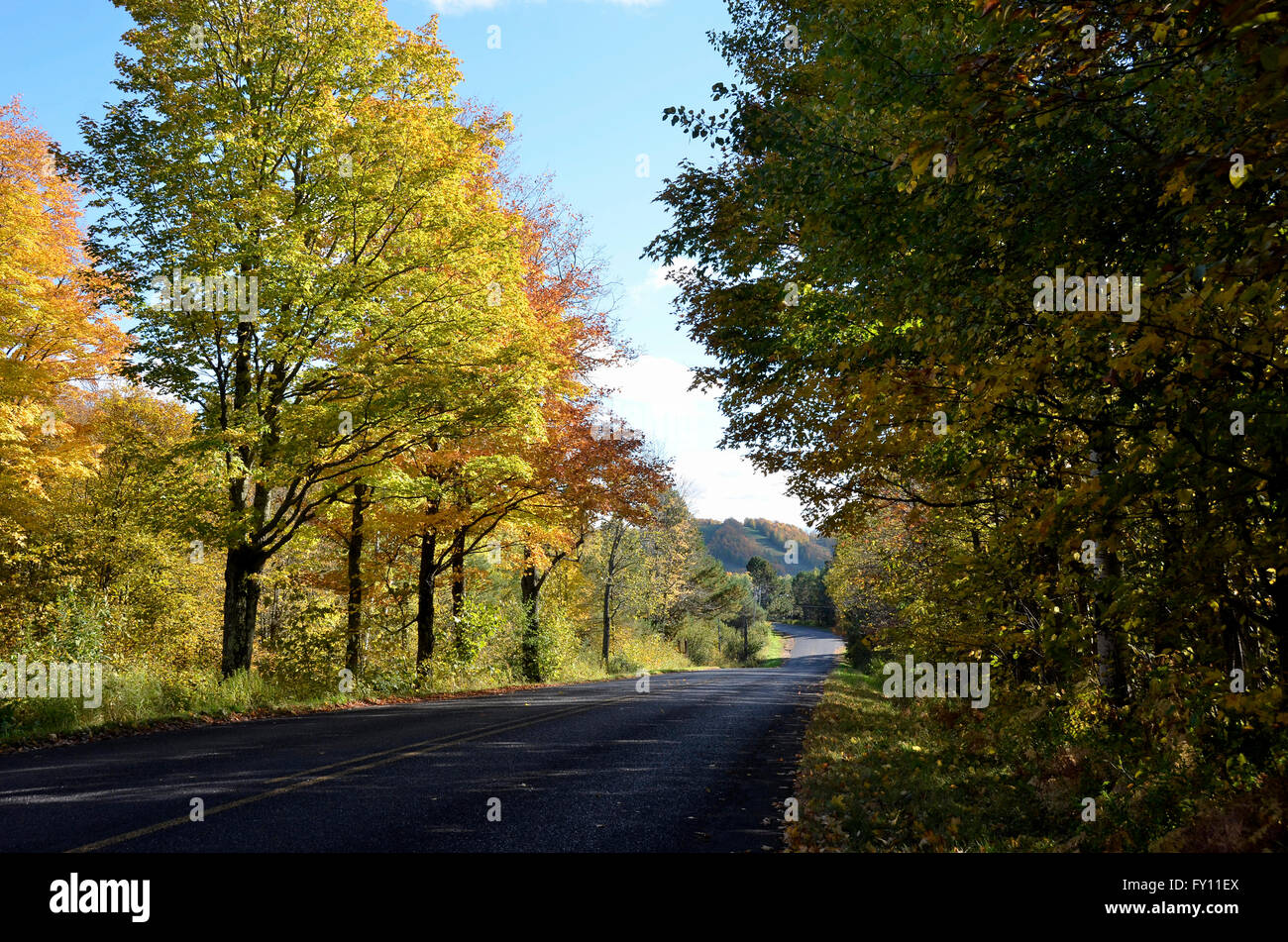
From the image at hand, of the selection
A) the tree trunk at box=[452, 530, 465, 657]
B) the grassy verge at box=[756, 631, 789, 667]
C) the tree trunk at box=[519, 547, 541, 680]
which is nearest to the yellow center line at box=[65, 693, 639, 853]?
the tree trunk at box=[452, 530, 465, 657]

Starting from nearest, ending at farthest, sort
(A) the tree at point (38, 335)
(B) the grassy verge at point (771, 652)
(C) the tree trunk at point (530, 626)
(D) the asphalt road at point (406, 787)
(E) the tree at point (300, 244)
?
(D) the asphalt road at point (406, 787), (E) the tree at point (300, 244), (A) the tree at point (38, 335), (C) the tree trunk at point (530, 626), (B) the grassy verge at point (771, 652)

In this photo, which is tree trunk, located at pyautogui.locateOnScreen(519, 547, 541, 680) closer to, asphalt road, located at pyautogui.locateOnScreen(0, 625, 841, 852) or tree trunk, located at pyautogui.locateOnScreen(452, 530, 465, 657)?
tree trunk, located at pyautogui.locateOnScreen(452, 530, 465, 657)

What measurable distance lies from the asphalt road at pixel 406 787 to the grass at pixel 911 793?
42cm

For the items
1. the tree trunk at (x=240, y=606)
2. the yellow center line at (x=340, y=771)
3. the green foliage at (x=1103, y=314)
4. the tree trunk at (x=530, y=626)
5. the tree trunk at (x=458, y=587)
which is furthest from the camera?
the tree trunk at (x=530, y=626)

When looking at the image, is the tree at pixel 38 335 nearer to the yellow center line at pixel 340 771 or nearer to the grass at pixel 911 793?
the yellow center line at pixel 340 771

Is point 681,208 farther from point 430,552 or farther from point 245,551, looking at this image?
point 430,552

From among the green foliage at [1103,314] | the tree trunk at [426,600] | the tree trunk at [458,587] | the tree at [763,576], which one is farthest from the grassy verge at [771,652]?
the green foliage at [1103,314]

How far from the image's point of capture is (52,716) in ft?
32.7

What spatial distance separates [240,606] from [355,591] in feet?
17.3

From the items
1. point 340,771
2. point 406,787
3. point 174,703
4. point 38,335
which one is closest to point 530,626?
point 174,703

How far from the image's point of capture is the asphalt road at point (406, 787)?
5.00 m

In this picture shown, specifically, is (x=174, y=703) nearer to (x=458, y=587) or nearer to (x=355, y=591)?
(x=355, y=591)

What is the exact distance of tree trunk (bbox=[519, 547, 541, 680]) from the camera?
25.0 metres
